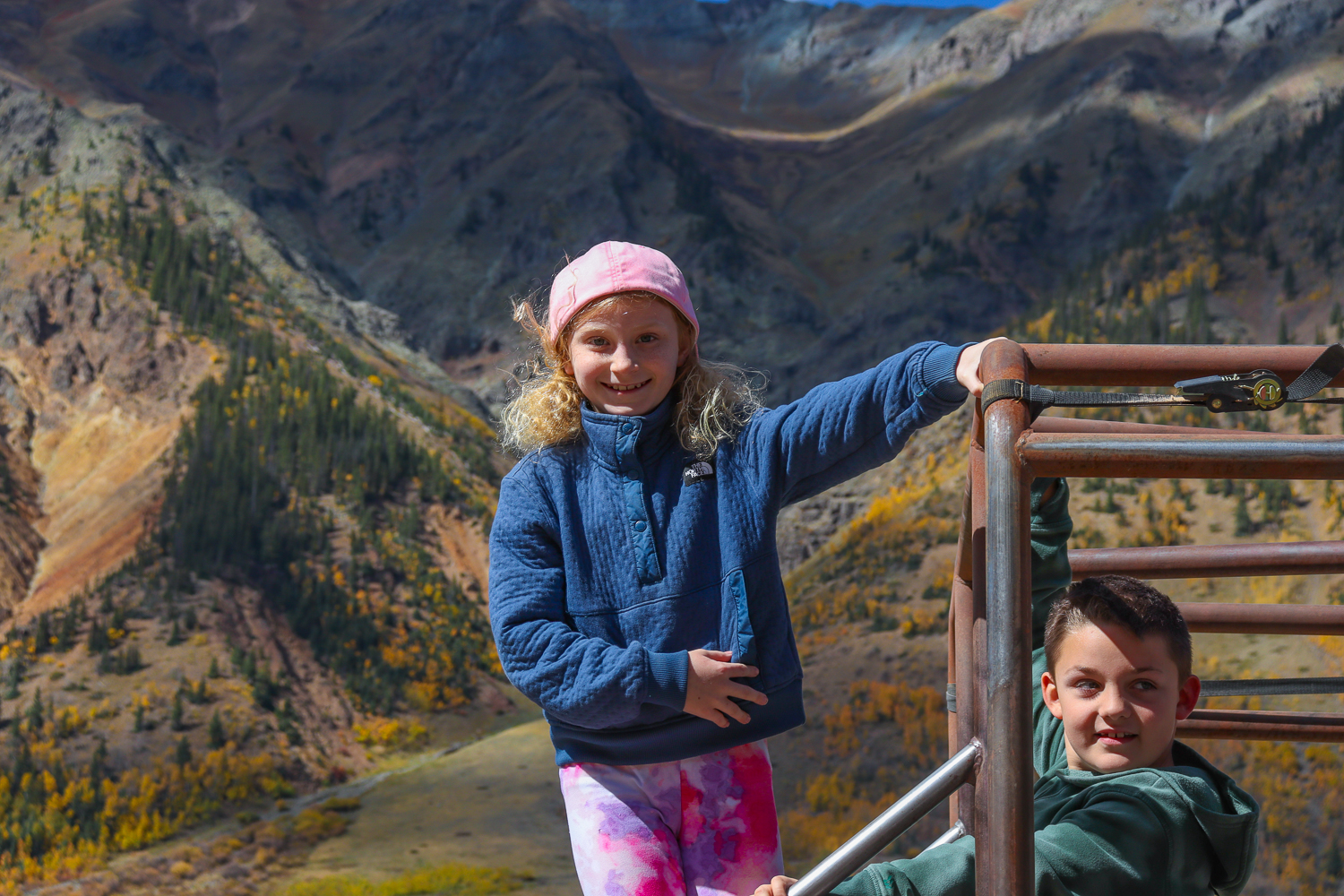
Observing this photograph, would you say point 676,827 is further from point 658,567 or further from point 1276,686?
point 1276,686

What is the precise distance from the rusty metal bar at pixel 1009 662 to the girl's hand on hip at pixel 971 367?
17 centimetres

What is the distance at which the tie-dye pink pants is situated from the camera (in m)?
1.86

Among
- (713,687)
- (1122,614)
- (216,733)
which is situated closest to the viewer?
(1122,614)

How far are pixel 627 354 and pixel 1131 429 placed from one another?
809 mm

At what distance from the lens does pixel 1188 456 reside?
4.44 ft

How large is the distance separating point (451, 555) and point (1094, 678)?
22004mm

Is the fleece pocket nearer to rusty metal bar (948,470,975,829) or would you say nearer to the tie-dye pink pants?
the tie-dye pink pants

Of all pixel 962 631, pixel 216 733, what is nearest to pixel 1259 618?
pixel 962 631

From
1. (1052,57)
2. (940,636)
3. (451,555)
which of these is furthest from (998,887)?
(1052,57)

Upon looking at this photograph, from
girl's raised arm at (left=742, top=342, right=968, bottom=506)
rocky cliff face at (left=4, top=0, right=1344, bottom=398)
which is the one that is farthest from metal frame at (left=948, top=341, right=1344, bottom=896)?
rocky cliff face at (left=4, top=0, right=1344, bottom=398)

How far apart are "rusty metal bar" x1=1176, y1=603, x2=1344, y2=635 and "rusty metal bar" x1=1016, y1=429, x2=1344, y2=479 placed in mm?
1215

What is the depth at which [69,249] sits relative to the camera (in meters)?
27.5

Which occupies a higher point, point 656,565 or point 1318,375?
point 1318,375

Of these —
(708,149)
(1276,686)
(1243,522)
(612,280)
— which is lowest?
(1243,522)
